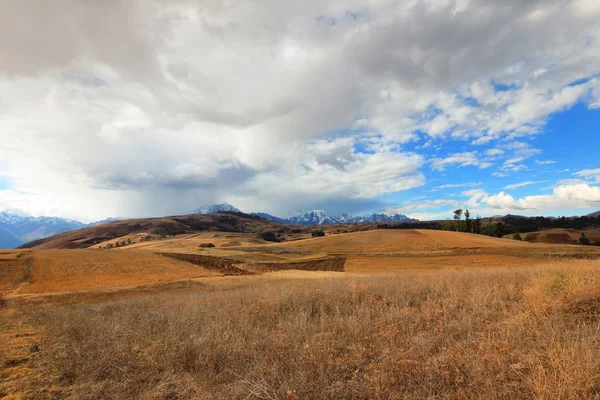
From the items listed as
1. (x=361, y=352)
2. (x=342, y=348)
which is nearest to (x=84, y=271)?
(x=342, y=348)

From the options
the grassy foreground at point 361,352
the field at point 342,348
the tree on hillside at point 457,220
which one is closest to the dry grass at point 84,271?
the field at point 342,348

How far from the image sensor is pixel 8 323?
1382 centimetres

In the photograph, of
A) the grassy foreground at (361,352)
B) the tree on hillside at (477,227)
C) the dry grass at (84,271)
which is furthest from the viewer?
the tree on hillside at (477,227)

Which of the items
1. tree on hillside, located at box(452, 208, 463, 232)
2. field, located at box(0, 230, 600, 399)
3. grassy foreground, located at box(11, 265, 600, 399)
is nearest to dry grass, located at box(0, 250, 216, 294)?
field, located at box(0, 230, 600, 399)

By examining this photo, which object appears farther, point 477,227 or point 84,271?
point 477,227

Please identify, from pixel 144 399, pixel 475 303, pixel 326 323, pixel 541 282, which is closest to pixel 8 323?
pixel 144 399

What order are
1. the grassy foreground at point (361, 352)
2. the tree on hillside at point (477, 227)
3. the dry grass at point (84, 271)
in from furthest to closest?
the tree on hillside at point (477, 227), the dry grass at point (84, 271), the grassy foreground at point (361, 352)

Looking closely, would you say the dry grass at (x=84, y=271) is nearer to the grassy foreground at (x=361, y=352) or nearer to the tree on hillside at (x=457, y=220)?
the grassy foreground at (x=361, y=352)

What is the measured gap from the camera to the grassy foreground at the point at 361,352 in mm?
4812

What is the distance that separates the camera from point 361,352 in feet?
20.2

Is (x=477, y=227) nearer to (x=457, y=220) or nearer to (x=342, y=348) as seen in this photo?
(x=457, y=220)

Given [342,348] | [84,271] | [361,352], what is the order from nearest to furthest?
[361,352] < [342,348] < [84,271]

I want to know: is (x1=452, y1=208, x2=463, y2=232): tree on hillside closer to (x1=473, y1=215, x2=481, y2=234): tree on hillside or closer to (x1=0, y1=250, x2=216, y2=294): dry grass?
(x1=473, y1=215, x2=481, y2=234): tree on hillside

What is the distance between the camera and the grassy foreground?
189 inches
